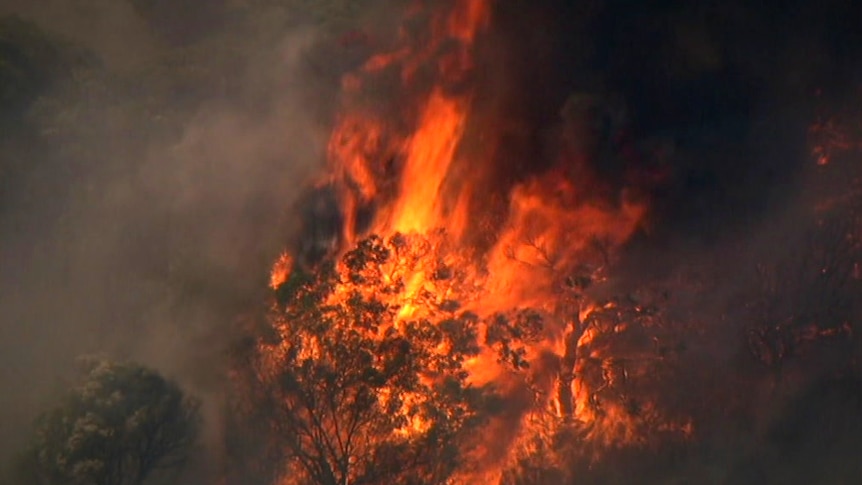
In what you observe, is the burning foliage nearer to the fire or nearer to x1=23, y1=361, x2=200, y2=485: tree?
the fire

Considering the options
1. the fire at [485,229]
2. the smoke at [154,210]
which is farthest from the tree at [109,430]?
the fire at [485,229]

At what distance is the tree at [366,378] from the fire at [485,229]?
0.75 m

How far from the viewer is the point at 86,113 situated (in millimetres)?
41188

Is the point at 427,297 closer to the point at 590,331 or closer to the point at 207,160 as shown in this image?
the point at 590,331

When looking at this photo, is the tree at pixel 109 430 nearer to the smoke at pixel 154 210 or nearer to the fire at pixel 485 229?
the smoke at pixel 154 210

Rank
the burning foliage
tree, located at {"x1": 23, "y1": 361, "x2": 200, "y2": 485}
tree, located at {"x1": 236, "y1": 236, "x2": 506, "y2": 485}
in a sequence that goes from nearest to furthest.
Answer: tree, located at {"x1": 23, "y1": 361, "x2": 200, "y2": 485} < tree, located at {"x1": 236, "y1": 236, "x2": 506, "y2": 485} < the burning foliage

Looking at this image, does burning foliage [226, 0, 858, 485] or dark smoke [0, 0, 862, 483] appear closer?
burning foliage [226, 0, 858, 485]

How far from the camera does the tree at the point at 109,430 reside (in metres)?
24.6

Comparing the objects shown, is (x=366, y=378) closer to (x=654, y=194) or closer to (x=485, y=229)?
(x=485, y=229)

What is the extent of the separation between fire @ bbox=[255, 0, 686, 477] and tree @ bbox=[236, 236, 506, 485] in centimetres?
75

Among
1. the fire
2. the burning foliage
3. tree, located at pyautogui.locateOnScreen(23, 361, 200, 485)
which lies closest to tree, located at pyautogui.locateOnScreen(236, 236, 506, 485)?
the burning foliage

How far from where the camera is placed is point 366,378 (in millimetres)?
26719

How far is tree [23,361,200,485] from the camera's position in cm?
2464

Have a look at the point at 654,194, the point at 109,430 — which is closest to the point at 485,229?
the point at 654,194
